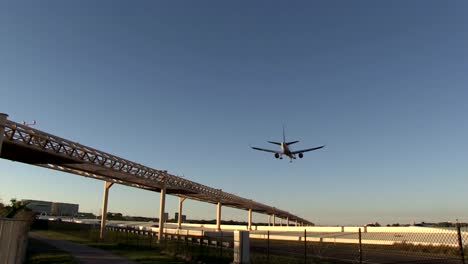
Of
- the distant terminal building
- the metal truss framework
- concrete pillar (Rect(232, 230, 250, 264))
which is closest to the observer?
concrete pillar (Rect(232, 230, 250, 264))

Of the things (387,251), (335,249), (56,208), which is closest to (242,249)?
(387,251)

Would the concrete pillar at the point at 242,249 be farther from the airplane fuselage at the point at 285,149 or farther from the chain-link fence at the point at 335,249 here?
the airplane fuselage at the point at 285,149

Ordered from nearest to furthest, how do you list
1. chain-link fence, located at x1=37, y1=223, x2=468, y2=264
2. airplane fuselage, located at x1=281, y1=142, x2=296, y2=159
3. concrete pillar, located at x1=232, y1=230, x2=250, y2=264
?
concrete pillar, located at x1=232, y1=230, x2=250, y2=264
chain-link fence, located at x1=37, y1=223, x2=468, y2=264
airplane fuselage, located at x1=281, y1=142, x2=296, y2=159

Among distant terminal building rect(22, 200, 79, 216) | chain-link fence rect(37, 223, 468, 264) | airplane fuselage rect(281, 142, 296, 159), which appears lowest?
chain-link fence rect(37, 223, 468, 264)

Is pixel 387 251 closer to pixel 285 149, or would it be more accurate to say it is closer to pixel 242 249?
pixel 285 149

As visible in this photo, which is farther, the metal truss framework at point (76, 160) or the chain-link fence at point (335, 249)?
the metal truss framework at point (76, 160)

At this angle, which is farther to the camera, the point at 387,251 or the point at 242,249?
the point at 387,251

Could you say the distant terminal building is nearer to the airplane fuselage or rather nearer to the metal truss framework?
the metal truss framework

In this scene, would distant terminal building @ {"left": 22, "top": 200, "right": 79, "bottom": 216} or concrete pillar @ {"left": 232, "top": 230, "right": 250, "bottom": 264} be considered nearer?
concrete pillar @ {"left": 232, "top": 230, "right": 250, "bottom": 264}

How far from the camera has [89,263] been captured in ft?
69.5

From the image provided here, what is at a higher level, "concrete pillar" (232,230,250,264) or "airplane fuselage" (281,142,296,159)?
"airplane fuselage" (281,142,296,159)

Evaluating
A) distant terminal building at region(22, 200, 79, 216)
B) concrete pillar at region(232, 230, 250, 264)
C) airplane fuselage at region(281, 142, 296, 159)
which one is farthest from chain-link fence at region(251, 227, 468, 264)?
distant terminal building at region(22, 200, 79, 216)

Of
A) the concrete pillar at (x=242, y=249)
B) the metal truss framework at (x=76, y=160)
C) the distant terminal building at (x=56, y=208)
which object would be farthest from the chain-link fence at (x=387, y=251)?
the distant terminal building at (x=56, y=208)

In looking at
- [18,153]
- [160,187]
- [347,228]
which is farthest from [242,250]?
[347,228]
